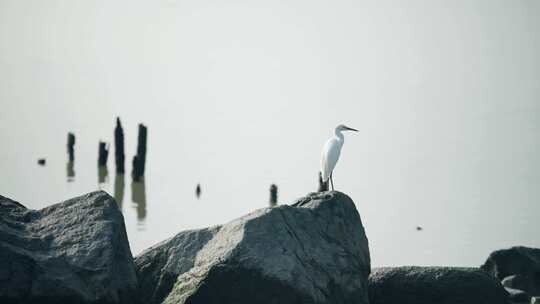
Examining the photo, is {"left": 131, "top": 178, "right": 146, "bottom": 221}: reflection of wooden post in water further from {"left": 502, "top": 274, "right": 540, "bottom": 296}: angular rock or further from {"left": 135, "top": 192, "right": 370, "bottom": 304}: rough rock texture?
{"left": 135, "top": 192, "right": 370, "bottom": 304}: rough rock texture

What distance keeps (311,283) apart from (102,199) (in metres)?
3.39

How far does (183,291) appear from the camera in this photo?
1344cm

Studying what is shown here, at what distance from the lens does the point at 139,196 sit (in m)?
58.8

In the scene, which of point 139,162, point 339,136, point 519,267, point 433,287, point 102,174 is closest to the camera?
point 433,287

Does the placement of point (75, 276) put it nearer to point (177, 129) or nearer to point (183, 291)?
point (183, 291)

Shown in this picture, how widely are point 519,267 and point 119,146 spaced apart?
4288 centimetres

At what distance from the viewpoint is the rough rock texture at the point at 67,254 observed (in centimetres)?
1247

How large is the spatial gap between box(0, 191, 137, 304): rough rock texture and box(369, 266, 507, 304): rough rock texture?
5.06 metres

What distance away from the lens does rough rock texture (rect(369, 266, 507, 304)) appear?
1606 centimetres

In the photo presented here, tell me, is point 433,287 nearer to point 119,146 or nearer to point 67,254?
point 67,254

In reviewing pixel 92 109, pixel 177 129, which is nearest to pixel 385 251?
pixel 177 129

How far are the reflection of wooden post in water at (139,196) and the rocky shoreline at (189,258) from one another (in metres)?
34.5

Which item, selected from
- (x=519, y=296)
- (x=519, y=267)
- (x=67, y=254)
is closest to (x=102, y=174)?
(x=519, y=267)

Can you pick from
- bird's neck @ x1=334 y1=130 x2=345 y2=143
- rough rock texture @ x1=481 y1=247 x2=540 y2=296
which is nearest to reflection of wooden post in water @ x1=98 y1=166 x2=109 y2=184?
bird's neck @ x1=334 y1=130 x2=345 y2=143
